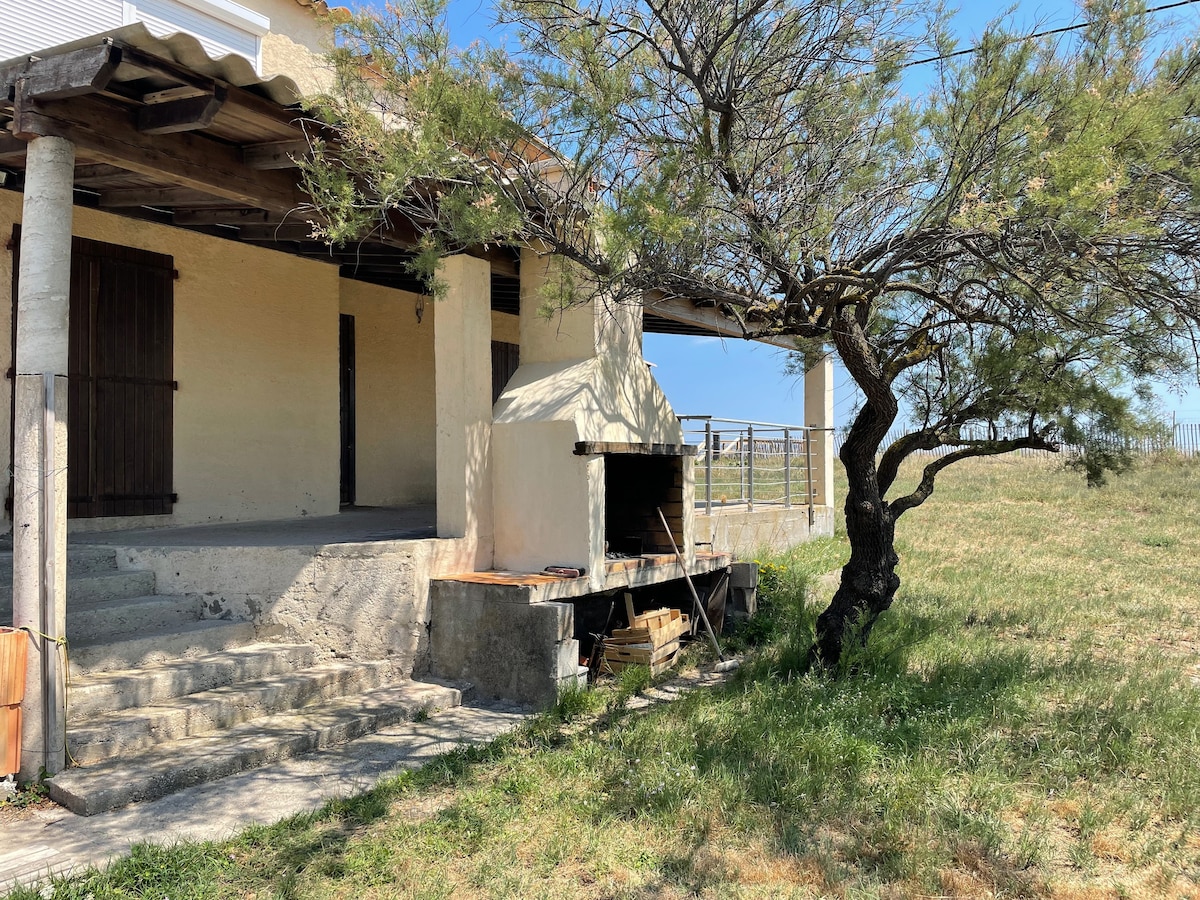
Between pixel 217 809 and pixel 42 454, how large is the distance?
2026 mm

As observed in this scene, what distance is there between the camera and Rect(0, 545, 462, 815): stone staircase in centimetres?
450

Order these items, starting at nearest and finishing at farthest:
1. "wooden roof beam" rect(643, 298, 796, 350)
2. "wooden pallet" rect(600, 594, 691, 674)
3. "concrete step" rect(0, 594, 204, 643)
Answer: "concrete step" rect(0, 594, 204, 643) < "wooden pallet" rect(600, 594, 691, 674) < "wooden roof beam" rect(643, 298, 796, 350)

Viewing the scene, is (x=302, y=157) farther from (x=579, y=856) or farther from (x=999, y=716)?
(x=999, y=716)

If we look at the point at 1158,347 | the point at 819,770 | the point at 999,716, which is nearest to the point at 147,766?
the point at 819,770

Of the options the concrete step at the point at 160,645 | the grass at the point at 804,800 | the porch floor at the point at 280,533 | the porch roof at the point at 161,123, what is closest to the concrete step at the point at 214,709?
the concrete step at the point at 160,645

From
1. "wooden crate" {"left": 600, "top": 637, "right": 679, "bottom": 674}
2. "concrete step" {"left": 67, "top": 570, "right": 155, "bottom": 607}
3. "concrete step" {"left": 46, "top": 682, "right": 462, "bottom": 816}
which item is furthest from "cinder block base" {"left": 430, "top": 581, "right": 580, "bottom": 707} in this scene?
"concrete step" {"left": 67, "top": 570, "right": 155, "bottom": 607}

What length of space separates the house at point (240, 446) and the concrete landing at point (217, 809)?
14cm

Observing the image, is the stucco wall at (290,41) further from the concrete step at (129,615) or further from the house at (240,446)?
the concrete step at (129,615)

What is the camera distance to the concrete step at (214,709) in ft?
15.1

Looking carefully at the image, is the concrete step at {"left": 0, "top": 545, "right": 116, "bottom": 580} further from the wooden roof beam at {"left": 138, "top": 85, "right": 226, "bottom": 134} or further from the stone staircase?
the wooden roof beam at {"left": 138, "top": 85, "right": 226, "bottom": 134}

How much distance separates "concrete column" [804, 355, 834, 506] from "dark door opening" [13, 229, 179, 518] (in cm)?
1041

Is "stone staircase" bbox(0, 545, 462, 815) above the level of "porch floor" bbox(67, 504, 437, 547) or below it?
below

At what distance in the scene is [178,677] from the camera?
532 cm

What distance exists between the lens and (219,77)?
4.77m
